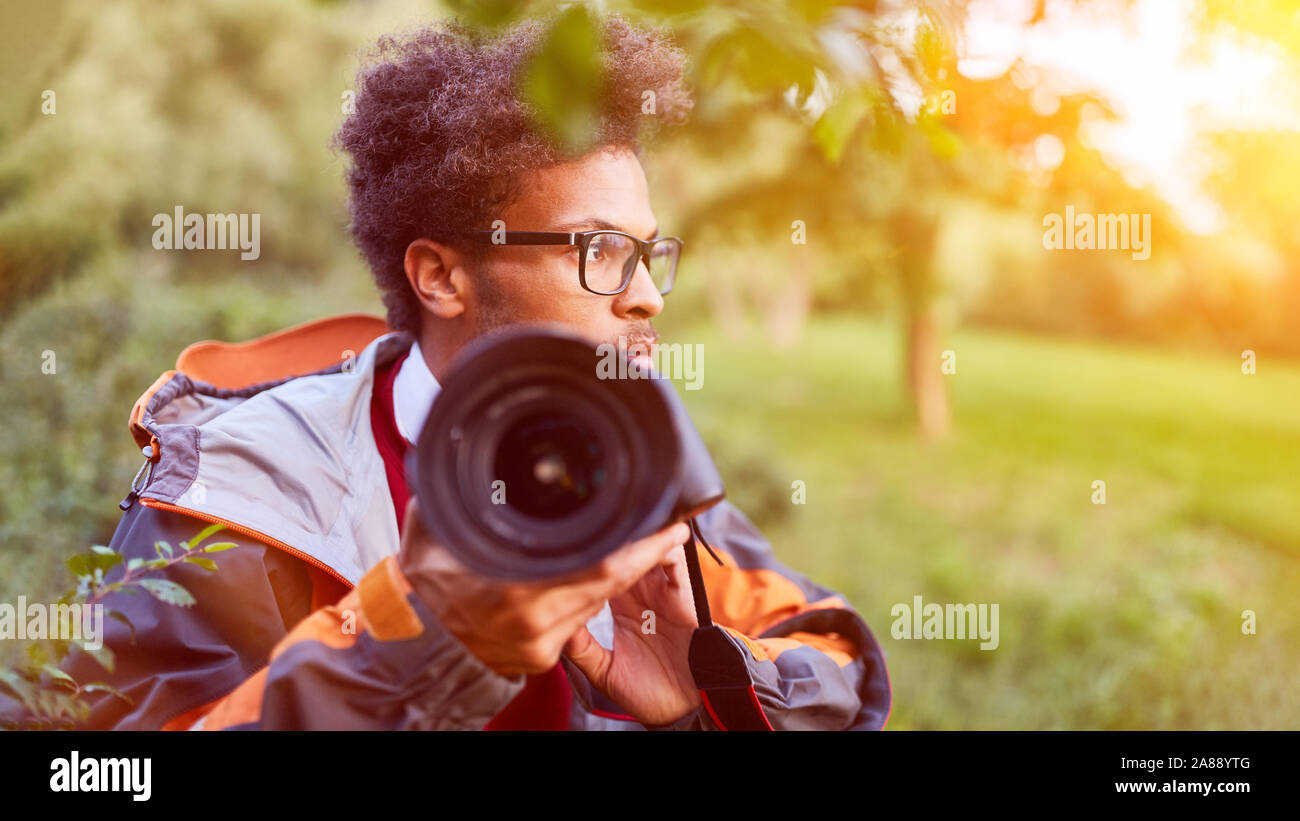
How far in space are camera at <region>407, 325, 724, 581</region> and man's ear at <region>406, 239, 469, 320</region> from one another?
0.92 metres

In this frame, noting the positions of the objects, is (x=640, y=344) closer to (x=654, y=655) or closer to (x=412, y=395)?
(x=412, y=395)

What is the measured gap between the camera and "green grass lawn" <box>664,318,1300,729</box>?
4.73 m

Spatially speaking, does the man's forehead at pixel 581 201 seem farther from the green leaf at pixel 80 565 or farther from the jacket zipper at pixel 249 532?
the green leaf at pixel 80 565

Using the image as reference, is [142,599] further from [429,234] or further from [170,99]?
[170,99]

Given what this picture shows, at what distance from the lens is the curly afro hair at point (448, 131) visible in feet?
7.64

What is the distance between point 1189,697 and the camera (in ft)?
14.8

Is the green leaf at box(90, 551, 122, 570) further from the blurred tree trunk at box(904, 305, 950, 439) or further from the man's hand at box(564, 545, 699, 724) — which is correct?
the blurred tree trunk at box(904, 305, 950, 439)

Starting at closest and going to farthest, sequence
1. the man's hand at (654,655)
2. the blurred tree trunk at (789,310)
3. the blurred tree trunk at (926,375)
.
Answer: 1. the man's hand at (654,655)
2. the blurred tree trunk at (926,375)
3. the blurred tree trunk at (789,310)

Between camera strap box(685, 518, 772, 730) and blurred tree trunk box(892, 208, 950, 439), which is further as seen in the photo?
blurred tree trunk box(892, 208, 950, 439)

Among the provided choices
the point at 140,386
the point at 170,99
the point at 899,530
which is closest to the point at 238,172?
the point at 170,99

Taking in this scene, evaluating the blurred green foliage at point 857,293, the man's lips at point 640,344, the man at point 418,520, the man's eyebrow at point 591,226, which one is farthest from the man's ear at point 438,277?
the blurred green foliage at point 857,293

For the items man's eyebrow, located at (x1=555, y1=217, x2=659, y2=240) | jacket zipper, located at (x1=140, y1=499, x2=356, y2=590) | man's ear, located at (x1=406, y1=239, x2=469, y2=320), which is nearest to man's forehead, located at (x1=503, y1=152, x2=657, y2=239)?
man's eyebrow, located at (x1=555, y1=217, x2=659, y2=240)

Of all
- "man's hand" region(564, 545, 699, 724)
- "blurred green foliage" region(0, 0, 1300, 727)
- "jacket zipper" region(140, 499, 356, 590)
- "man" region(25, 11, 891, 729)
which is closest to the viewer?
"man" region(25, 11, 891, 729)
